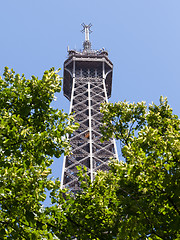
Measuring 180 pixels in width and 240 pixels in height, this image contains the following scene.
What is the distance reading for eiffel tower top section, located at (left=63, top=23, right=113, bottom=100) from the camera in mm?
63844

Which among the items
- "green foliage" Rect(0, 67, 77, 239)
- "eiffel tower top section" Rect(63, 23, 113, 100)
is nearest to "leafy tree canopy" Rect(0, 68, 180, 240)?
"green foliage" Rect(0, 67, 77, 239)

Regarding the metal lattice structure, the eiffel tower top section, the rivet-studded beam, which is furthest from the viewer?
the eiffel tower top section

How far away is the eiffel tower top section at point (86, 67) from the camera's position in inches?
2514

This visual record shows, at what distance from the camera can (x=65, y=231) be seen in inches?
385

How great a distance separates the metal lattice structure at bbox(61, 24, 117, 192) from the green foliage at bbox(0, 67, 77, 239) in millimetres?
33047

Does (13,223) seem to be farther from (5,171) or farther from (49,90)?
(49,90)

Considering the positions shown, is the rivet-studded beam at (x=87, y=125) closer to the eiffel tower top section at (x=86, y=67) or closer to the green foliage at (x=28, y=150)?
the eiffel tower top section at (x=86, y=67)

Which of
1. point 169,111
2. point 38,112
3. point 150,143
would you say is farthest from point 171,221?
point 169,111

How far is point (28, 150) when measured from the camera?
357 inches

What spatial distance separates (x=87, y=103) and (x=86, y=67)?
8896 mm

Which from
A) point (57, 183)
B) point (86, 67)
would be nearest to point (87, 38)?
point (86, 67)

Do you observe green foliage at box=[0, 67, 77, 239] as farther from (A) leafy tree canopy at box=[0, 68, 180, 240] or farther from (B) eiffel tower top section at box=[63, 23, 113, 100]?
(B) eiffel tower top section at box=[63, 23, 113, 100]

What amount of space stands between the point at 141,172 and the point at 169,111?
5.62m

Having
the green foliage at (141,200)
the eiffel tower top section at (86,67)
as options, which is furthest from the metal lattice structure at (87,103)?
the green foliage at (141,200)
